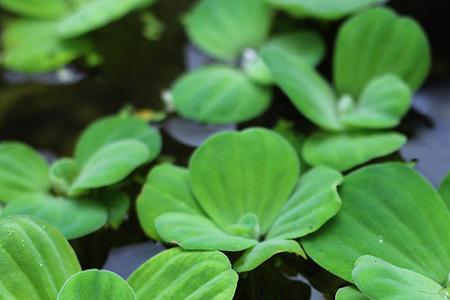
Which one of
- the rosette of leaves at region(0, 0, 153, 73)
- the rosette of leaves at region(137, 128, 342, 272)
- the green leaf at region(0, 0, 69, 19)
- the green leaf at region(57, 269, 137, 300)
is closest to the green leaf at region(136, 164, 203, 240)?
the rosette of leaves at region(137, 128, 342, 272)

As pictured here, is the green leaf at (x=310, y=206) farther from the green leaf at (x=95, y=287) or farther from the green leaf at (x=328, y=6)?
the green leaf at (x=328, y=6)

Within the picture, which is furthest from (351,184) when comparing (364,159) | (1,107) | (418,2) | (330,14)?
(1,107)

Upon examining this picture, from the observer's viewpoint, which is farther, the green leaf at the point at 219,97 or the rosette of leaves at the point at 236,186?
the green leaf at the point at 219,97

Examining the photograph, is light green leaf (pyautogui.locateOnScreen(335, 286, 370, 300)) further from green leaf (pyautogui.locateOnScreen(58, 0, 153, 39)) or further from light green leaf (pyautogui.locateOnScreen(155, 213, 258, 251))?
green leaf (pyautogui.locateOnScreen(58, 0, 153, 39))

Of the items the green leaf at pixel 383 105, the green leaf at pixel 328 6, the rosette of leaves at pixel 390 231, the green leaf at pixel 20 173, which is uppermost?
the green leaf at pixel 328 6

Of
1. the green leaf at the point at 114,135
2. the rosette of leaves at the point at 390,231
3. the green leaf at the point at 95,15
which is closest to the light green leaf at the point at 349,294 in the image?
the rosette of leaves at the point at 390,231
